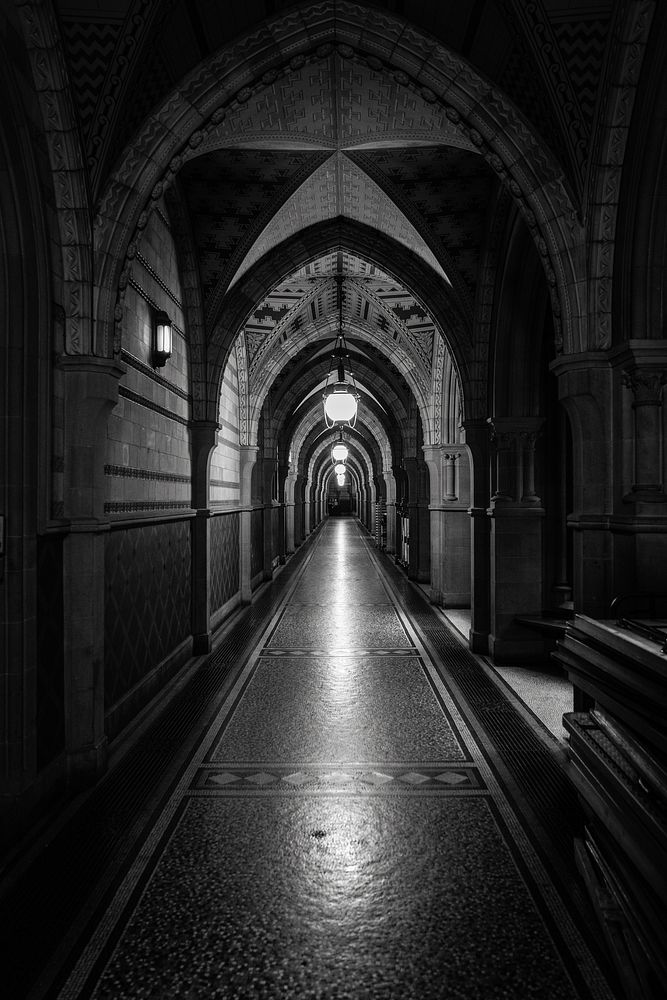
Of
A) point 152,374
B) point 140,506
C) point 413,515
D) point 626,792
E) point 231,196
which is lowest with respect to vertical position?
point 626,792

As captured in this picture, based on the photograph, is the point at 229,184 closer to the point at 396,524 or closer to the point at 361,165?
the point at 361,165

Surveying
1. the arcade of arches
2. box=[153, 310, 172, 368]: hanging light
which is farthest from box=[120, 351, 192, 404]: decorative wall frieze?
box=[153, 310, 172, 368]: hanging light

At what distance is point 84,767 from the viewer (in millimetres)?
4293

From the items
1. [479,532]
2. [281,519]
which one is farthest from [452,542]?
[281,519]

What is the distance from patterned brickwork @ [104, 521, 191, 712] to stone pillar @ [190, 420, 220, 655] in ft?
0.67

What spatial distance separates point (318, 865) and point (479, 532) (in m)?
5.43

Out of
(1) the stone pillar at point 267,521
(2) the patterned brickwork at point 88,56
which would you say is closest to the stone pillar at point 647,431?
(2) the patterned brickwork at point 88,56

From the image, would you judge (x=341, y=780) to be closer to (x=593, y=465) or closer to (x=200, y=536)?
(x=593, y=465)

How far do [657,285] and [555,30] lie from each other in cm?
183

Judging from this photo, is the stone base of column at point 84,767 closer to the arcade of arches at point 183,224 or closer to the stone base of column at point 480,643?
the arcade of arches at point 183,224

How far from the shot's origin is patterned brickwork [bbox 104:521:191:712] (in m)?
5.07

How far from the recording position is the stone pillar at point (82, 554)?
4.32m

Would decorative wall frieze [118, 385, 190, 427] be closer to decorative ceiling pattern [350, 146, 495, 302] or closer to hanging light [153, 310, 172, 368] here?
hanging light [153, 310, 172, 368]

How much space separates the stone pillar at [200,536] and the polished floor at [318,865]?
2036mm
